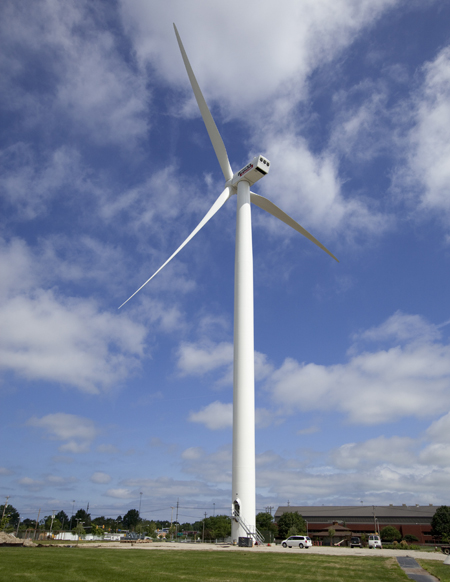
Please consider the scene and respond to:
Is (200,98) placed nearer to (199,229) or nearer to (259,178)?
(259,178)

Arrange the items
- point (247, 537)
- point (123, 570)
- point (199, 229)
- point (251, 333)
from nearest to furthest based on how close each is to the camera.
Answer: point (123, 570) → point (247, 537) → point (251, 333) → point (199, 229)

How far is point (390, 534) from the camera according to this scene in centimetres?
12388

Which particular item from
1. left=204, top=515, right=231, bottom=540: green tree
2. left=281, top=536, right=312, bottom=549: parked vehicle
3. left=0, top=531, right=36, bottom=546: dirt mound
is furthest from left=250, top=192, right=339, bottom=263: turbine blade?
left=204, top=515, right=231, bottom=540: green tree

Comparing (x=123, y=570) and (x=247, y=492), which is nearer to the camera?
(x=123, y=570)

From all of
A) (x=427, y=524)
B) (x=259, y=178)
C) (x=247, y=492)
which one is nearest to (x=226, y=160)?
(x=259, y=178)

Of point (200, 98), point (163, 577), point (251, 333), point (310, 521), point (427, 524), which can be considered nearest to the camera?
point (163, 577)

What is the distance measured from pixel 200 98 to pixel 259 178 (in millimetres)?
12872

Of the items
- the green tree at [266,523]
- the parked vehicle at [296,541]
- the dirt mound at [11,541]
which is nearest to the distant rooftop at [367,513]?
the green tree at [266,523]

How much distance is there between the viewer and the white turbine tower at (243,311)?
42344 millimetres

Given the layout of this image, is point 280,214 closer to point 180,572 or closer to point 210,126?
point 210,126

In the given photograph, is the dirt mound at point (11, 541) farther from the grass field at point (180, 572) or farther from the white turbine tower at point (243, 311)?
the grass field at point (180, 572)

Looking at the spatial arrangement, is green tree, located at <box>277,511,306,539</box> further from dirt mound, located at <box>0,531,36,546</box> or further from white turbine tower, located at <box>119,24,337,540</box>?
white turbine tower, located at <box>119,24,337,540</box>

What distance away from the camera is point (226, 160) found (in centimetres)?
5884

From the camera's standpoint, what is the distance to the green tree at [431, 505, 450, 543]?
385 feet
